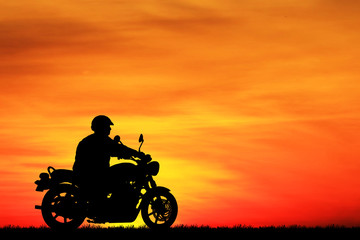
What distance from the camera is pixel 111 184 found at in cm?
1797

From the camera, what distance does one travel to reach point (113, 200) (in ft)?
58.8

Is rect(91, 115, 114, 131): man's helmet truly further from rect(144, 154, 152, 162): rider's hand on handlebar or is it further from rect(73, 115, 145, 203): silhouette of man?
rect(144, 154, 152, 162): rider's hand on handlebar

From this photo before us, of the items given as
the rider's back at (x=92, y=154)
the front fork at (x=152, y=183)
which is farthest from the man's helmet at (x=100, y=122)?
the front fork at (x=152, y=183)

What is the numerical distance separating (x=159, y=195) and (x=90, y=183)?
181cm

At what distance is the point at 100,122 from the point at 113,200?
6.46 ft

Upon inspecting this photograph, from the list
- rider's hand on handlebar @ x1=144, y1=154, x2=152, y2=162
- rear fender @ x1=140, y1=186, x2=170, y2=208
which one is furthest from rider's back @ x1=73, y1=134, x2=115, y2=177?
rear fender @ x1=140, y1=186, x2=170, y2=208

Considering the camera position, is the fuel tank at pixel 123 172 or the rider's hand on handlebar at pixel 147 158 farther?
the rider's hand on handlebar at pixel 147 158

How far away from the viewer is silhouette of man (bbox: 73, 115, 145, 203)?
17562 mm

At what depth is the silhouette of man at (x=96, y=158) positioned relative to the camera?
17.6m
